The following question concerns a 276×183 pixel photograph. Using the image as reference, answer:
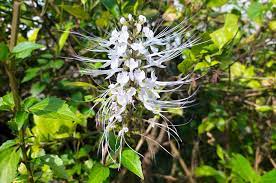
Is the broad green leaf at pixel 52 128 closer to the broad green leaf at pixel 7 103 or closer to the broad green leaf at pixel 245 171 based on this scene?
the broad green leaf at pixel 7 103

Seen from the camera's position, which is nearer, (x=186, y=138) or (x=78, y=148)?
(x=78, y=148)

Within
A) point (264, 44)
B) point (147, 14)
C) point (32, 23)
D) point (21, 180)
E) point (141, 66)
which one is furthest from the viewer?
point (32, 23)

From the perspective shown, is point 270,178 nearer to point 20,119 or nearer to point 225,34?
point 225,34

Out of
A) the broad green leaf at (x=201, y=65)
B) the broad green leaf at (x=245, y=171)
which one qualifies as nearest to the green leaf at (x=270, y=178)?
the broad green leaf at (x=245, y=171)

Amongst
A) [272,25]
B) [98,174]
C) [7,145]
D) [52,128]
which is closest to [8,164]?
[7,145]

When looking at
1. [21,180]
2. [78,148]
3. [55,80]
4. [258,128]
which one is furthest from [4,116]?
[258,128]

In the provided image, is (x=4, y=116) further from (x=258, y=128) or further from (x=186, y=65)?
(x=258, y=128)

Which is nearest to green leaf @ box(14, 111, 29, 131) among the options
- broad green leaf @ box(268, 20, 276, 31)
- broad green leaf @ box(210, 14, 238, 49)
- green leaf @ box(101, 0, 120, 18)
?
green leaf @ box(101, 0, 120, 18)

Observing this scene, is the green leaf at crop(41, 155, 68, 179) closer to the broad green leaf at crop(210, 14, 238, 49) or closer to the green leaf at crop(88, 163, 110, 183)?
the green leaf at crop(88, 163, 110, 183)
